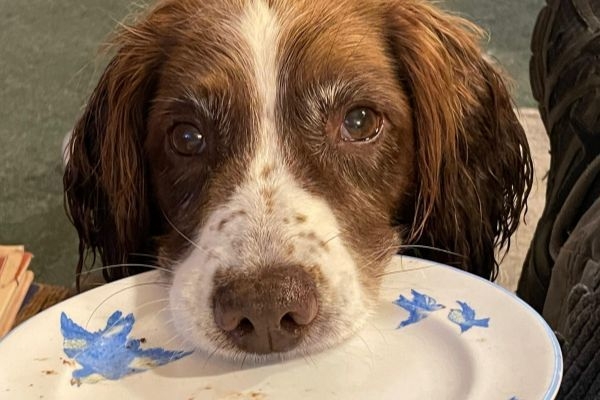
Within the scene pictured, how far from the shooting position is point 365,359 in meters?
1.42

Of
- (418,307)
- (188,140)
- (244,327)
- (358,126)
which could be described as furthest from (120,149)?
(418,307)

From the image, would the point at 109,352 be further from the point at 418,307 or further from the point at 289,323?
the point at 418,307

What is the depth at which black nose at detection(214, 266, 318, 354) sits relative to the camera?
1.39 meters

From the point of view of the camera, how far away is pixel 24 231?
3396 mm

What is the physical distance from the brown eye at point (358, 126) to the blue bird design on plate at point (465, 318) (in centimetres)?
44

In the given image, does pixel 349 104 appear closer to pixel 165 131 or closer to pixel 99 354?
pixel 165 131

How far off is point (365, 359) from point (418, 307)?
0.13 metres

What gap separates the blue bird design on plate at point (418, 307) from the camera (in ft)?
4.82

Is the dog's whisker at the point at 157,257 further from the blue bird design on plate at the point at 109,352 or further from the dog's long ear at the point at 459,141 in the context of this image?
the dog's long ear at the point at 459,141

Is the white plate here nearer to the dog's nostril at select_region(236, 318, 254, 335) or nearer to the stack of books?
the dog's nostril at select_region(236, 318, 254, 335)

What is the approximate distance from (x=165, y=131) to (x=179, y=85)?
99mm

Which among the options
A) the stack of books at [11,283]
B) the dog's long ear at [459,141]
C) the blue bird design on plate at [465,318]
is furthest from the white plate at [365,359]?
the stack of books at [11,283]

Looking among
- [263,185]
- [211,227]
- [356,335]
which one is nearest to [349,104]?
[263,185]

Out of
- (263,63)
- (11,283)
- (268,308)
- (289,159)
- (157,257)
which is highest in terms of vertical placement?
(263,63)
